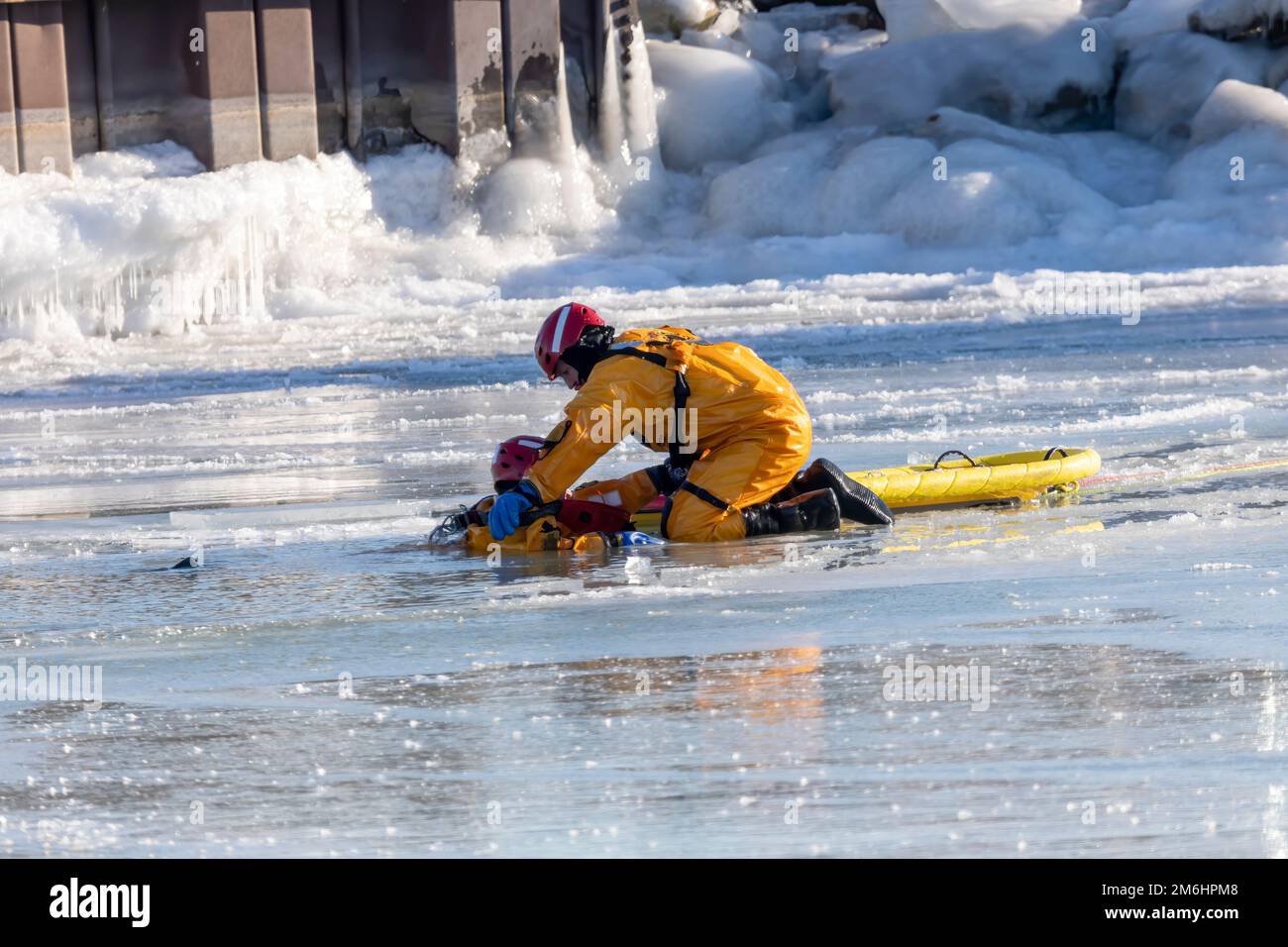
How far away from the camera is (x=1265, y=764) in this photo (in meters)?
4.36

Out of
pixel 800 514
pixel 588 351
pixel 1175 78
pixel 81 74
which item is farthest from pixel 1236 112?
pixel 588 351

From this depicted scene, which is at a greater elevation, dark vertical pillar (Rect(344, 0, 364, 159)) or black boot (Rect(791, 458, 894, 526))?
dark vertical pillar (Rect(344, 0, 364, 159))

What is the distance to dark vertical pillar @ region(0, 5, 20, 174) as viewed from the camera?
18250 mm

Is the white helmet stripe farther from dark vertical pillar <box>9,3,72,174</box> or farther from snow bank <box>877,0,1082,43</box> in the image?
snow bank <box>877,0,1082,43</box>

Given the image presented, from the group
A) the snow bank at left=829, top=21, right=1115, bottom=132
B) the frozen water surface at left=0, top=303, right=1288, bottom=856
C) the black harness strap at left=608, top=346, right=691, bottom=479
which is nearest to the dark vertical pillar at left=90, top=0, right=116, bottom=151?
the frozen water surface at left=0, top=303, right=1288, bottom=856

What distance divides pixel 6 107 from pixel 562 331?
492 inches

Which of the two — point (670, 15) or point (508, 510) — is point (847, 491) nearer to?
point (508, 510)

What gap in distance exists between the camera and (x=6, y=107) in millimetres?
18281

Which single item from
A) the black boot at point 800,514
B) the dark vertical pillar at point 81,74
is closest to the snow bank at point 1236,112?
the dark vertical pillar at point 81,74

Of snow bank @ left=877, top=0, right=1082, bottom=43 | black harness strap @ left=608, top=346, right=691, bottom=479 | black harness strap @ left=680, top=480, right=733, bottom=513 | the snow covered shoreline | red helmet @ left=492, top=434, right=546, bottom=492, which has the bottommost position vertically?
black harness strap @ left=680, top=480, right=733, bottom=513

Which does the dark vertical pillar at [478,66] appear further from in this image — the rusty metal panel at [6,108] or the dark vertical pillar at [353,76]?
the rusty metal panel at [6,108]

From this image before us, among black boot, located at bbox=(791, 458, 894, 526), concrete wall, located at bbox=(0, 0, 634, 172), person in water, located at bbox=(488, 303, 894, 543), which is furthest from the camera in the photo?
concrete wall, located at bbox=(0, 0, 634, 172)

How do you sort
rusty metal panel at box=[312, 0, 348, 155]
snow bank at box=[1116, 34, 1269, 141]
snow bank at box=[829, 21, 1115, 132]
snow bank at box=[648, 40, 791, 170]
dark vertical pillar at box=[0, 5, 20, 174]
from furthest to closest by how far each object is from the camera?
snow bank at box=[829, 21, 1115, 132]
snow bank at box=[1116, 34, 1269, 141]
snow bank at box=[648, 40, 791, 170]
rusty metal panel at box=[312, 0, 348, 155]
dark vertical pillar at box=[0, 5, 20, 174]

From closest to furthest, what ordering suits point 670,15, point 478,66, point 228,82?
point 228,82 < point 478,66 < point 670,15
